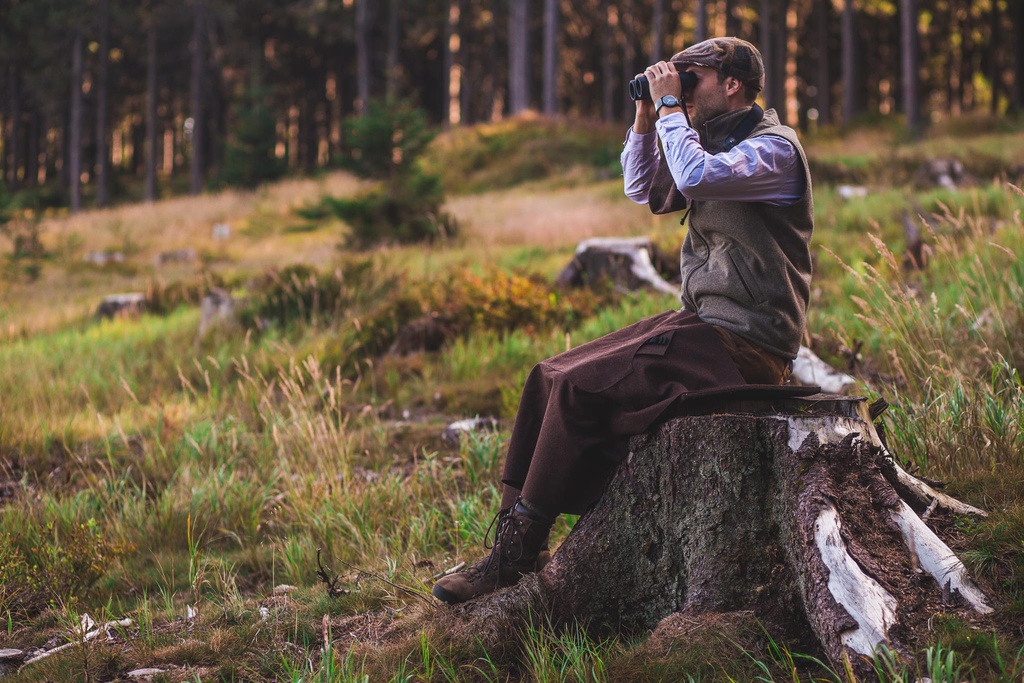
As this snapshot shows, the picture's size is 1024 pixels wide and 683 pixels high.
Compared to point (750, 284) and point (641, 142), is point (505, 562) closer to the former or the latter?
point (750, 284)

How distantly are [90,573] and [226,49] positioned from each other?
111 feet

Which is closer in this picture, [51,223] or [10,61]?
[51,223]

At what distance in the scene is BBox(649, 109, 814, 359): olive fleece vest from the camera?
9.13 feet

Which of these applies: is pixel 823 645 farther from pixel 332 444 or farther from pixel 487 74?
pixel 487 74

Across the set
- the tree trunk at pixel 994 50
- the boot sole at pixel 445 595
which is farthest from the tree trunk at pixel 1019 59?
the boot sole at pixel 445 595

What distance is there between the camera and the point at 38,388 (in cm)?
602

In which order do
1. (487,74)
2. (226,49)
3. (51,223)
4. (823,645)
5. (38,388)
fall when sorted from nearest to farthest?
1. (823,645)
2. (38,388)
3. (51,223)
4. (226,49)
5. (487,74)

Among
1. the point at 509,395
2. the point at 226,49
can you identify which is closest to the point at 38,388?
the point at 509,395

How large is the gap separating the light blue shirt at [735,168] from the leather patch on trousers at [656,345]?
48 cm

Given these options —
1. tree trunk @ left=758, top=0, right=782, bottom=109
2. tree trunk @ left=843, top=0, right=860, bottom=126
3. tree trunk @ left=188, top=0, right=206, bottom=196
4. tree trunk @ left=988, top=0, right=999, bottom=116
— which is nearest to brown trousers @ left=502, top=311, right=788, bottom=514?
tree trunk @ left=758, top=0, right=782, bottom=109

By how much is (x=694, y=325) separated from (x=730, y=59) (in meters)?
0.98

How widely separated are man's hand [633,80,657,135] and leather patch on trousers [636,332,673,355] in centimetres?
91

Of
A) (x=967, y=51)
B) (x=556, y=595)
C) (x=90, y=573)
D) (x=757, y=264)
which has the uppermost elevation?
(x=967, y=51)

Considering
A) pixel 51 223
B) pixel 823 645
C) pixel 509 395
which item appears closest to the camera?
pixel 823 645
